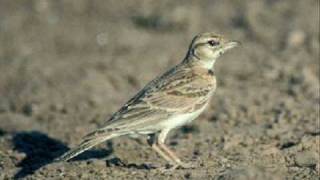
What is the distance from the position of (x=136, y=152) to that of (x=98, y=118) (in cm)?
244

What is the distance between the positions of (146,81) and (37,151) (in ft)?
13.5

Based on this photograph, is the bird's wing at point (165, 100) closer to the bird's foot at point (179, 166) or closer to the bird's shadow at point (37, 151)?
the bird's foot at point (179, 166)

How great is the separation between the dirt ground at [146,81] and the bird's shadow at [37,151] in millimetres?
Result: 15

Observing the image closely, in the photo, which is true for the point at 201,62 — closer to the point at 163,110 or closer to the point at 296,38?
the point at 163,110

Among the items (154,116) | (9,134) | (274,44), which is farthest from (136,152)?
(274,44)

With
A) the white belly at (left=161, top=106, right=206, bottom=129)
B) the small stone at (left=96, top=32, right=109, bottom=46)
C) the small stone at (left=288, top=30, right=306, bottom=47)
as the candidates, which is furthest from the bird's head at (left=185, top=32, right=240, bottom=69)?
the small stone at (left=96, top=32, right=109, bottom=46)

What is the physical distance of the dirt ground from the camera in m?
10.7

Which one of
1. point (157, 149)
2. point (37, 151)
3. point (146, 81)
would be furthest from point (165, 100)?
point (146, 81)

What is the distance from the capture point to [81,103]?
576 inches

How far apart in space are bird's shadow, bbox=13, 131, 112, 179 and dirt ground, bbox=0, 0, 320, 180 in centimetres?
1

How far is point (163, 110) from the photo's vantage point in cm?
1041

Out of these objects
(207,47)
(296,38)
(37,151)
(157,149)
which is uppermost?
(296,38)

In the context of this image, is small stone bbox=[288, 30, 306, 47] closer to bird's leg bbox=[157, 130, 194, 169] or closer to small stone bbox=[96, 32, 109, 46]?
small stone bbox=[96, 32, 109, 46]

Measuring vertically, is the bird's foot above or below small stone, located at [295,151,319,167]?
above
